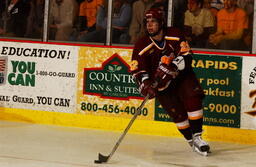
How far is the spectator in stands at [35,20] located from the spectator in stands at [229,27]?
2121mm

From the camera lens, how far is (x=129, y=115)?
7.77 meters

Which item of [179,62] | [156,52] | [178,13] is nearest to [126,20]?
[178,13]

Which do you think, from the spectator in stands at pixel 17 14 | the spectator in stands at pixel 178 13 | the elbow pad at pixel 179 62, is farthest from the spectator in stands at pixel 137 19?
the elbow pad at pixel 179 62

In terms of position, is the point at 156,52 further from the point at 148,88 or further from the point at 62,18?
the point at 62,18

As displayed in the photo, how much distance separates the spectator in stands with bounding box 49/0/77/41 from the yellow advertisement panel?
73 centimetres

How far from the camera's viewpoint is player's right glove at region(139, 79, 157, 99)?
6.27 metres

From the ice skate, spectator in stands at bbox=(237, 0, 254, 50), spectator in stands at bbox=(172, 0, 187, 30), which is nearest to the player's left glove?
the ice skate

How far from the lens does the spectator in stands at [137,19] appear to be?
831cm

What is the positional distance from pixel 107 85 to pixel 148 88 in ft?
5.59

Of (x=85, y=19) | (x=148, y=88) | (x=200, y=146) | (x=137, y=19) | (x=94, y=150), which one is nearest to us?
(x=148, y=88)

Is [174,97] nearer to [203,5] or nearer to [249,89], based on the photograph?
[249,89]

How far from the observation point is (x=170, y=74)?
6297mm

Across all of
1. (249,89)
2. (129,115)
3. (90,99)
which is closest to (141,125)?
(129,115)

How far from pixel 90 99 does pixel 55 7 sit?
138 centimetres
